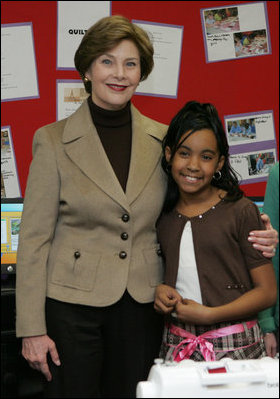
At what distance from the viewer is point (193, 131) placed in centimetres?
163

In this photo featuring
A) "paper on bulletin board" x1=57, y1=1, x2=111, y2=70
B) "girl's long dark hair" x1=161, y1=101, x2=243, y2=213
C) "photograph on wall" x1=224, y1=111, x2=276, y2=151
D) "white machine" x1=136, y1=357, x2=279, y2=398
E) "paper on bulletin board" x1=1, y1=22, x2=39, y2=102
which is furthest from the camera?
"photograph on wall" x1=224, y1=111, x2=276, y2=151

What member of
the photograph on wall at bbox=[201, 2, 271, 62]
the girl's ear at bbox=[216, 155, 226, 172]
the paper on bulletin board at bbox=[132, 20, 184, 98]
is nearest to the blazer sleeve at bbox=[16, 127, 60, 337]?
the girl's ear at bbox=[216, 155, 226, 172]

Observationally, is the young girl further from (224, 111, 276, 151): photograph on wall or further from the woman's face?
(224, 111, 276, 151): photograph on wall

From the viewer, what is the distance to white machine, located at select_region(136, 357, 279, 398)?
92 centimetres

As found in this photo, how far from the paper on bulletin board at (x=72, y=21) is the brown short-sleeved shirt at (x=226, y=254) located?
990mm

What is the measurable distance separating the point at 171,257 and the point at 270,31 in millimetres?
1542

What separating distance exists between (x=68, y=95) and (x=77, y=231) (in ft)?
3.78

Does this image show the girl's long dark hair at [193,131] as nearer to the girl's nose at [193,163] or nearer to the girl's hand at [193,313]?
the girl's nose at [193,163]

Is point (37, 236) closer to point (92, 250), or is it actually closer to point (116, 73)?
point (92, 250)

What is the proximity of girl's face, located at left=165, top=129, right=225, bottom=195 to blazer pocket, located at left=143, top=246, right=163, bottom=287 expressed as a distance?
0.21 m

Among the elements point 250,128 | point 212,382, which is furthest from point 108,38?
point 250,128

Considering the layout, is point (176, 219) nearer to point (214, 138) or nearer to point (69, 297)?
point (214, 138)

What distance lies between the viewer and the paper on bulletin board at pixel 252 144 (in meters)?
2.78

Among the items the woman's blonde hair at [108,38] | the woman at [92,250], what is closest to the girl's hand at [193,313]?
the woman at [92,250]
